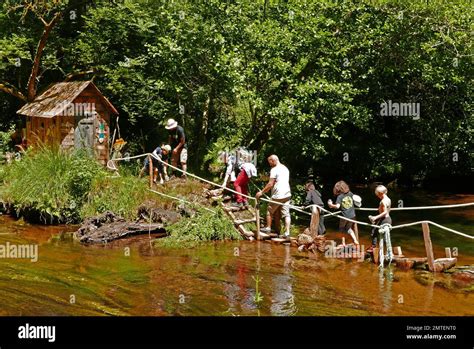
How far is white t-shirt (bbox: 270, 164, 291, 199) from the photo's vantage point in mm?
14828

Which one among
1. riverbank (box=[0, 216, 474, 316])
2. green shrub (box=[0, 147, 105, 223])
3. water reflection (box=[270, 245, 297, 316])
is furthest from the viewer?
green shrub (box=[0, 147, 105, 223])

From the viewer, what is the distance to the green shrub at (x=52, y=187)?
1570 cm

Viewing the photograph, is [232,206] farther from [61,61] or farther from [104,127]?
[61,61]

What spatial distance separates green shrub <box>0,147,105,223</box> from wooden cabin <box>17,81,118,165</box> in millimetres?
1483

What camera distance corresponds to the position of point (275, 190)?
49.4 ft

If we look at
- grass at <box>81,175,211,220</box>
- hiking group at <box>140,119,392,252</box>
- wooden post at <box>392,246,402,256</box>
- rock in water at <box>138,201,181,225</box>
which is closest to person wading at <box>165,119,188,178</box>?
hiking group at <box>140,119,392,252</box>

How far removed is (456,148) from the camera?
25.0 metres

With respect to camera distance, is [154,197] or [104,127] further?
[104,127]

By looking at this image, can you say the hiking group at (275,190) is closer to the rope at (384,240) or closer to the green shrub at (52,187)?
the rope at (384,240)

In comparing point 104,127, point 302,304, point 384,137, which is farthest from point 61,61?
point 302,304

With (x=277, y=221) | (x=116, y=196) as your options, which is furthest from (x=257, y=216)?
(x=116, y=196)

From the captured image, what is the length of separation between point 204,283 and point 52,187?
6290 mm

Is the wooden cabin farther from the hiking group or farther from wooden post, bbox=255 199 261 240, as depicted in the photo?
wooden post, bbox=255 199 261 240

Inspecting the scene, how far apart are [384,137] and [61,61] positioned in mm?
12019
